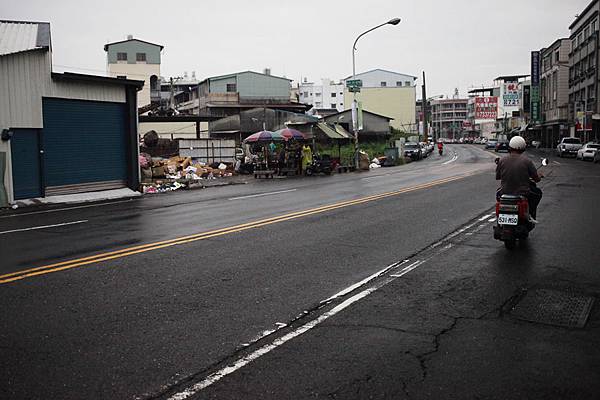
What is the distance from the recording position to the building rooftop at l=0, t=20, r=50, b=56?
20062mm

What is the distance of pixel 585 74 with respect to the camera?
68.6 m

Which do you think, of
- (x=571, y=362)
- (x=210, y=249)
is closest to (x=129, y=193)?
(x=210, y=249)

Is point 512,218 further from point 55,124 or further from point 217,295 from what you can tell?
point 55,124

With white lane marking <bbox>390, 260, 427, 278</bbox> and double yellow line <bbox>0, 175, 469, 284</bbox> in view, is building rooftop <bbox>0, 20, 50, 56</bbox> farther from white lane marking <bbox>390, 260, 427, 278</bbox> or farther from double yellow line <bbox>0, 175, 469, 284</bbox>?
white lane marking <bbox>390, 260, 427, 278</bbox>

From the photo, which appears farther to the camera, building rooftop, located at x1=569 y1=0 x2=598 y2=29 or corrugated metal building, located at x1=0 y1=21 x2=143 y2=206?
building rooftop, located at x1=569 y1=0 x2=598 y2=29

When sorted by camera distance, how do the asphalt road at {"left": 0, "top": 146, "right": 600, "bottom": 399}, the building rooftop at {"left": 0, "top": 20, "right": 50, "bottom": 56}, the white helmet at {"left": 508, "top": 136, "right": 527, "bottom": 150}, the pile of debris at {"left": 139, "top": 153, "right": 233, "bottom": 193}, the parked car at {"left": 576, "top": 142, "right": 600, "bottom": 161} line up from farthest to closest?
the parked car at {"left": 576, "top": 142, "right": 600, "bottom": 161} → the pile of debris at {"left": 139, "top": 153, "right": 233, "bottom": 193} → the building rooftop at {"left": 0, "top": 20, "right": 50, "bottom": 56} → the white helmet at {"left": 508, "top": 136, "right": 527, "bottom": 150} → the asphalt road at {"left": 0, "top": 146, "right": 600, "bottom": 399}

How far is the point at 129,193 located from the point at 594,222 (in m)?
16.4

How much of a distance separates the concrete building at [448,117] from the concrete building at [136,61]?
10798 cm

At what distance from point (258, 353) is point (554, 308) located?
335cm

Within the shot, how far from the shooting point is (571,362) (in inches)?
193

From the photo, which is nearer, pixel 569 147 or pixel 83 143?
pixel 83 143

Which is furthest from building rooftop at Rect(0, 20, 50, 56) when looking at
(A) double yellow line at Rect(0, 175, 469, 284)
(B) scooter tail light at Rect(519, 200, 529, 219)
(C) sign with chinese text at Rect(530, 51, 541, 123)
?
(C) sign with chinese text at Rect(530, 51, 541, 123)

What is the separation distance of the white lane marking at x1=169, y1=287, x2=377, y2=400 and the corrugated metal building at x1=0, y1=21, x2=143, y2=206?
1595 cm

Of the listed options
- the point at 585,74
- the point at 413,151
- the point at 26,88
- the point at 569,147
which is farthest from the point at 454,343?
the point at 585,74
